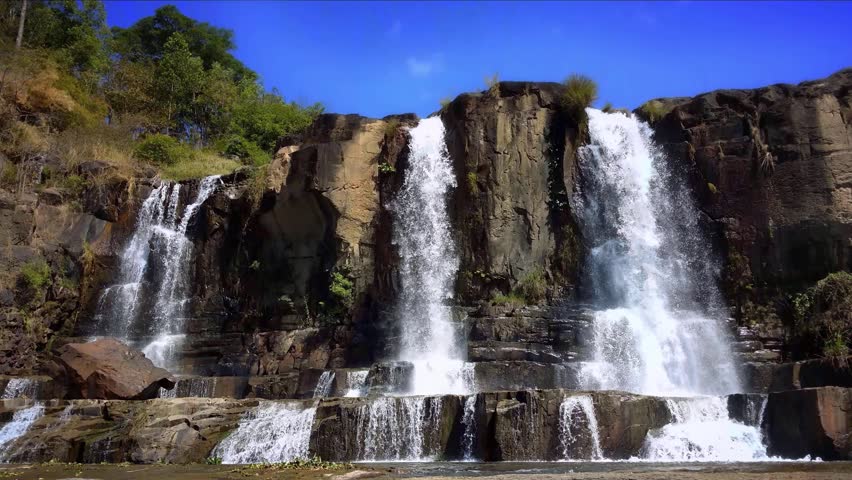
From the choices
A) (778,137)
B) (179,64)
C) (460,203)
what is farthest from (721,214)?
(179,64)

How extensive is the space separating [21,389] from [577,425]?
14.4m

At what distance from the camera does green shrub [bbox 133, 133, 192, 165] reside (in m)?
32.1

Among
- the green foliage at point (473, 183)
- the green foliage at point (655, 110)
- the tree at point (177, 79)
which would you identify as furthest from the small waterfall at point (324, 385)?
the tree at point (177, 79)

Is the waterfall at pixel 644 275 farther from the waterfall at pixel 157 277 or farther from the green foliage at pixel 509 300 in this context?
the waterfall at pixel 157 277

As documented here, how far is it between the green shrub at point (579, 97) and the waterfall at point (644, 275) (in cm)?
58

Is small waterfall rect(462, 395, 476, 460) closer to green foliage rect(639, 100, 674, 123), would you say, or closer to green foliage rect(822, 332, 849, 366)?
green foliage rect(822, 332, 849, 366)

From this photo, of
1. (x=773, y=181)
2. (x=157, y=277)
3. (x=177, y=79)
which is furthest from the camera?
(x=177, y=79)

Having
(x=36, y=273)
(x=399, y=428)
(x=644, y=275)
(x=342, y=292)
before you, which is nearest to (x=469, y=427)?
(x=399, y=428)

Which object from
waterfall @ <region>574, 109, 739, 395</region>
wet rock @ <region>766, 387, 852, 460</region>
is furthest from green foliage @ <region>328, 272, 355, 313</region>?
wet rock @ <region>766, 387, 852, 460</region>

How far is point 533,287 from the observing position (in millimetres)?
21469

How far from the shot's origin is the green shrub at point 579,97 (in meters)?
23.1

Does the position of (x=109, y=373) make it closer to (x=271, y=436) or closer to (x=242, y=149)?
(x=271, y=436)

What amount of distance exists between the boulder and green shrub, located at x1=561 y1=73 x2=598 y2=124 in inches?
575

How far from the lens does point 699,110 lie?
22500 mm
